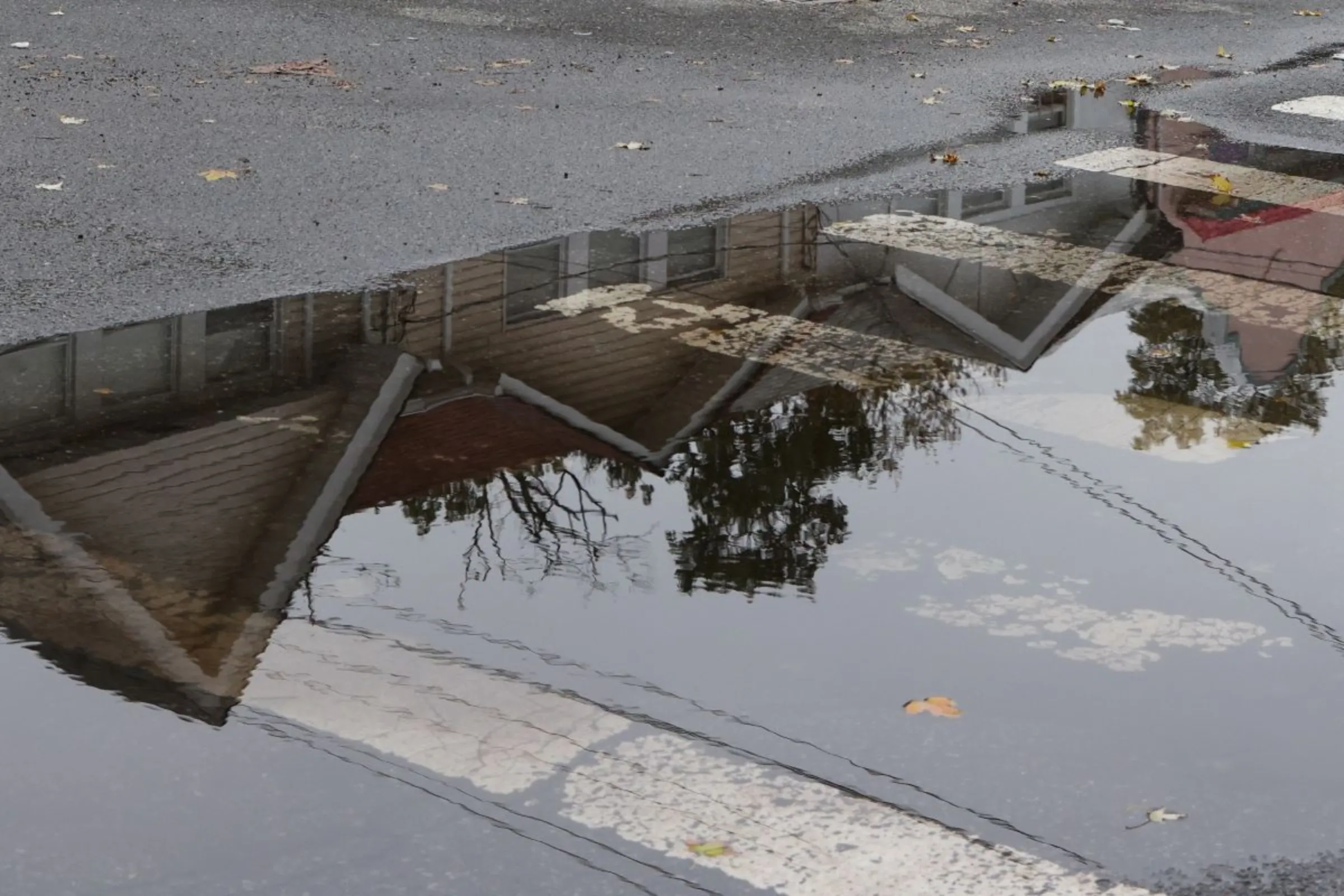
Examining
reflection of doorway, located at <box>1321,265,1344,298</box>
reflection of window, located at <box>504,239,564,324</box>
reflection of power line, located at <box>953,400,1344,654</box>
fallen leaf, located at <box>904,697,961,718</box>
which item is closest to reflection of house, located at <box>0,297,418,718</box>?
reflection of window, located at <box>504,239,564,324</box>

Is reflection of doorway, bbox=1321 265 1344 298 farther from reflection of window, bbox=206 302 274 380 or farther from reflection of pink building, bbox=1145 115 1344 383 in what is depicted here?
reflection of window, bbox=206 302 274 380

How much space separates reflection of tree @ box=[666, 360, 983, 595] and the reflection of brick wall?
0.39 m

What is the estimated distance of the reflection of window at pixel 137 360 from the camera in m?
5.80

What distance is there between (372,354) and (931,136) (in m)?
4.68

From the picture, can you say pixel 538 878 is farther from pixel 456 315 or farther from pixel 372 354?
pixel 456 315

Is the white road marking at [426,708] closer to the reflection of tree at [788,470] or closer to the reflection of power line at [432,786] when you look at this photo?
the reflection of power line at [432,786]

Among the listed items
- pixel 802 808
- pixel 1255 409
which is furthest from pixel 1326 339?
pixel 802 808

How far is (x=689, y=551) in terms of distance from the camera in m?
4.89

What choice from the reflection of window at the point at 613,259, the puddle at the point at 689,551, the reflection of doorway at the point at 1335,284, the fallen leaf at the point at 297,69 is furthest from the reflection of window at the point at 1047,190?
the fallen leaf at the point at 297,69

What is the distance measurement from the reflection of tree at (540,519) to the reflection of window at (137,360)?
4.22 feet

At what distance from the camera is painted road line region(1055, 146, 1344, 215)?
8.82 m

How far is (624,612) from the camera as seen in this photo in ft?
14.8

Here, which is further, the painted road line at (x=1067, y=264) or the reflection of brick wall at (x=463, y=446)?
the painted road line at (x=1067, y=264)

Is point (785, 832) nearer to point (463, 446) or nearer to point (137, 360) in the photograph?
point (463, 446)
